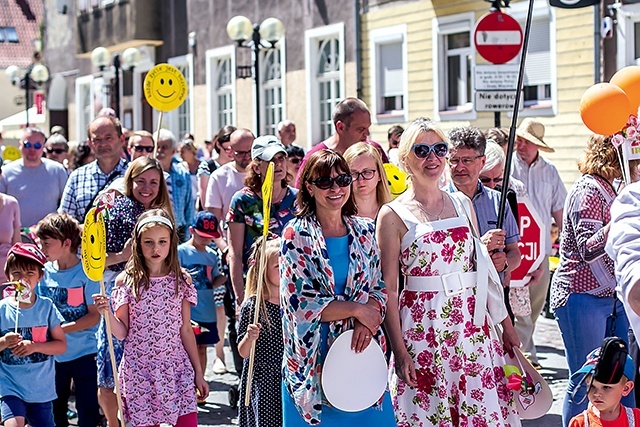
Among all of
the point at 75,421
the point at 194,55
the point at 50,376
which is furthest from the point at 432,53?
Result: the point at 50,376

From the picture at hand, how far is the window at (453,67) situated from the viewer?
20.3 m

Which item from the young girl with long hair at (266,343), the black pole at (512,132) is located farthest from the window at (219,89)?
the black pole at (512,132)

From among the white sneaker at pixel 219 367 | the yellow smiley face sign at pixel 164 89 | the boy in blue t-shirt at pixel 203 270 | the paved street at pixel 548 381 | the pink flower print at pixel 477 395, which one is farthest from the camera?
the white sneaker at pixel 219 367

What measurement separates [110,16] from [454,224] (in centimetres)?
2953

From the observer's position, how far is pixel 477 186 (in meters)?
6.84

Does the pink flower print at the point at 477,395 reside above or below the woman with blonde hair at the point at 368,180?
below

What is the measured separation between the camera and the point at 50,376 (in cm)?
697

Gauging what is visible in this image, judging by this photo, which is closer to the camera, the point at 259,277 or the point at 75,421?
the point at 259,277

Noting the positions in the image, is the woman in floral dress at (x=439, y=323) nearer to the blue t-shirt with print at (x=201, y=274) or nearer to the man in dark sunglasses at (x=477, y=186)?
the man in dark sunglasses at (x=477, y=186)

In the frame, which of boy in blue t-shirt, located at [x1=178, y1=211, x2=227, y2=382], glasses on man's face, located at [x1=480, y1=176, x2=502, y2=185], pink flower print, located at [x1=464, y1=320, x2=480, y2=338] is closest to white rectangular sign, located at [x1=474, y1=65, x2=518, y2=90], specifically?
boy in blue t-shirt, located at [x1=178, y1=211, x2=227, y2=382]

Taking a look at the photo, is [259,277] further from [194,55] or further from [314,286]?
[194,55]

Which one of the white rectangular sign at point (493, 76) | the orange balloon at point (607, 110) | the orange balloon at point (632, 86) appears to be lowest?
the orange balloon at point (607, 110)

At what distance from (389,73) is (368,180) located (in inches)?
631

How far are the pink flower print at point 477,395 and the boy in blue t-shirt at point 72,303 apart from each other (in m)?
2.91
